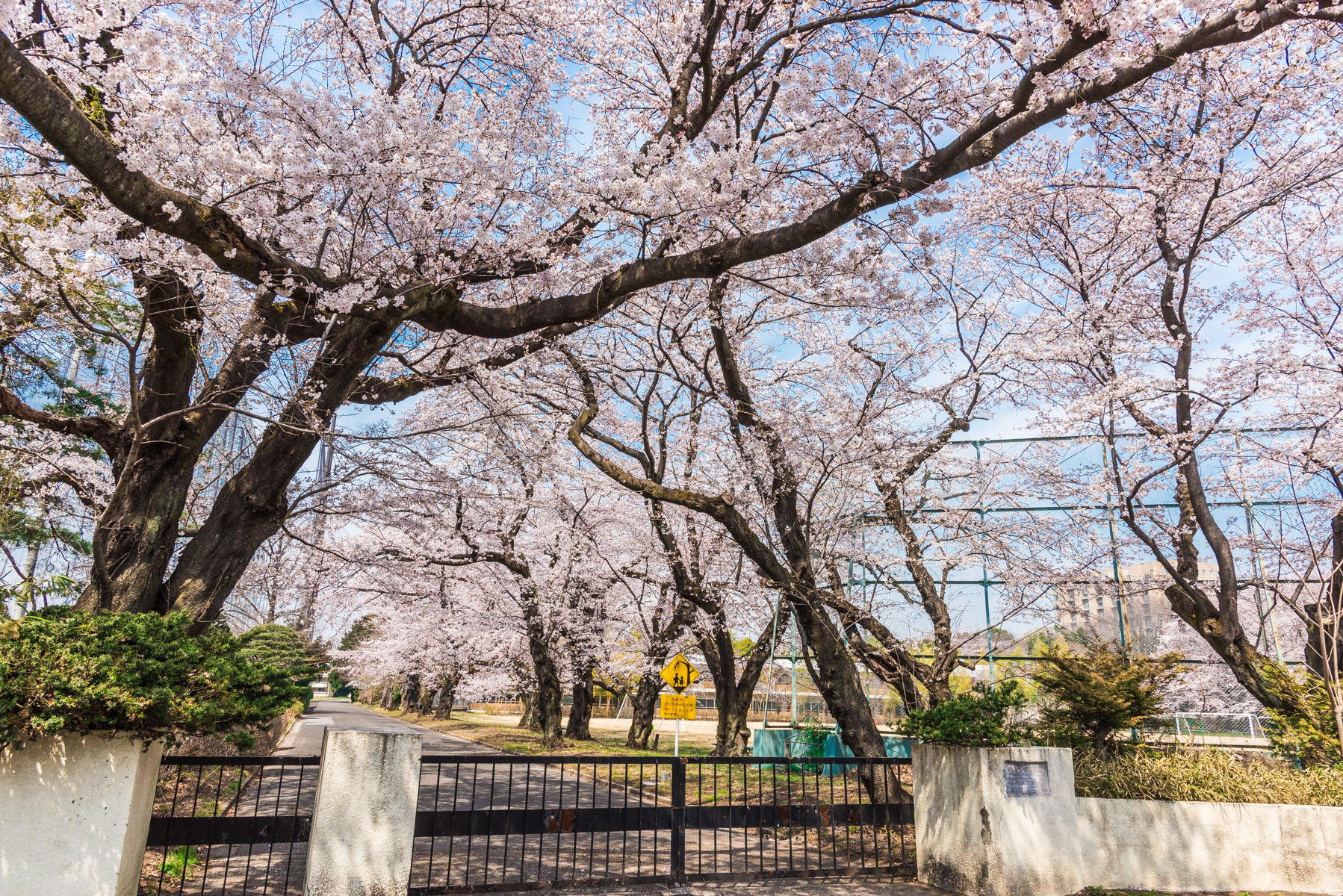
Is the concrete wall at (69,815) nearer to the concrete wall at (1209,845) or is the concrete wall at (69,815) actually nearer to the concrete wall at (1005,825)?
the concrete wall at (1005,825)

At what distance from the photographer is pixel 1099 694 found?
705 centimetres

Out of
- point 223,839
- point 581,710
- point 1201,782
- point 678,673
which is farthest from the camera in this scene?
point 581,710

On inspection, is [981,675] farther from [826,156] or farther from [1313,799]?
[826,156]

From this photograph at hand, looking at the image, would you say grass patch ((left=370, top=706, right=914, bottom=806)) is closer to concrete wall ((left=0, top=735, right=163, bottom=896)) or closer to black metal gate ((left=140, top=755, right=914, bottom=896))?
black metal gate ((left=140, top=755, right=914, bottom=896))

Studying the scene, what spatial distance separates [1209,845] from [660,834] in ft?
20.9

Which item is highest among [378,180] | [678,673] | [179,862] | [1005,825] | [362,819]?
[378,180]

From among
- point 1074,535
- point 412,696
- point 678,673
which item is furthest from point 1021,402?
point 412,696

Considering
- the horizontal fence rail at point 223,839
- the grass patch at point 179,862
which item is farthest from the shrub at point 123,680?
the grass patch at point 179,862

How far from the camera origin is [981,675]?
15500mm

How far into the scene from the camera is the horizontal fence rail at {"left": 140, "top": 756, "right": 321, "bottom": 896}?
468 cm

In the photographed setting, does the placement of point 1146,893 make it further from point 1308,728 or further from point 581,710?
point 581,710

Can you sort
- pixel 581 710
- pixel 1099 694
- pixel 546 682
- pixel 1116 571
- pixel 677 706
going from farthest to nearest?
pixel 581 710
pixel 546 682
pixel 1116 571
pixel 677 706
pixel 1099 694

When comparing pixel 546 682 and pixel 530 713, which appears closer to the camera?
pixel 546 682

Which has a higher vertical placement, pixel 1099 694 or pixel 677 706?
pixel 1099 694
